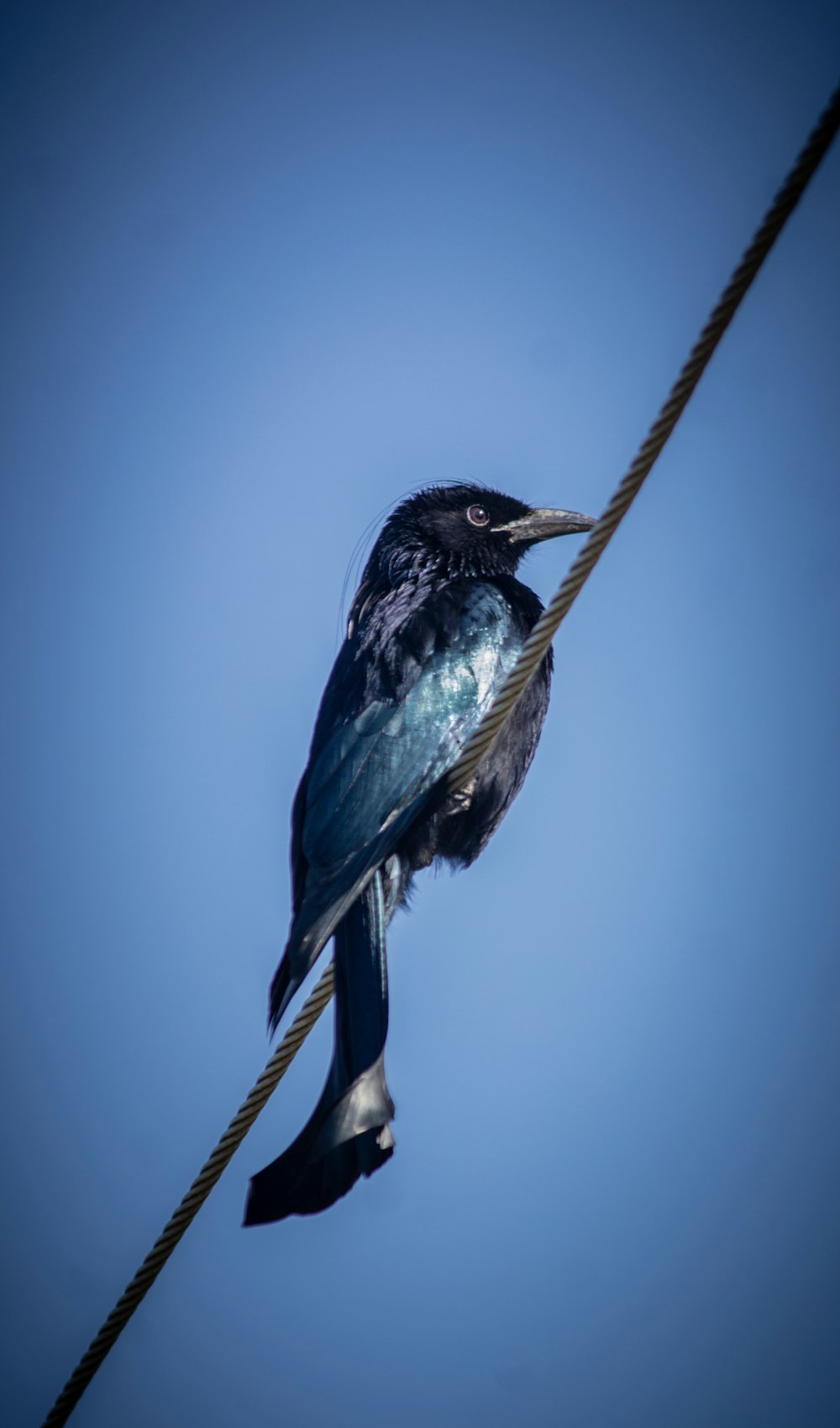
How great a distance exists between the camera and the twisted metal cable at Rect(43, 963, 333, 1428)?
2.48m

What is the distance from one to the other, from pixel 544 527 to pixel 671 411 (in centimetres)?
289

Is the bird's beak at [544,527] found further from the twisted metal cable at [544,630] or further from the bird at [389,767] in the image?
the twisted metal cable at [544,630]

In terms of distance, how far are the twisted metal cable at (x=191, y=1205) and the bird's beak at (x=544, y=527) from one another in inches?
124

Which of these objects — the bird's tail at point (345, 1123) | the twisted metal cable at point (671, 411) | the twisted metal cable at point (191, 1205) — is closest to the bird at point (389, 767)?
the bird's tail at point (345, 1123)

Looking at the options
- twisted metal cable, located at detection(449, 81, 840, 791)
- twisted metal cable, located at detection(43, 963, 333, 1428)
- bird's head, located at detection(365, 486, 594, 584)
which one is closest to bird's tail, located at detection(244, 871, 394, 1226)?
twisted metal cable, located at detection(43, 963, 333, 1428)

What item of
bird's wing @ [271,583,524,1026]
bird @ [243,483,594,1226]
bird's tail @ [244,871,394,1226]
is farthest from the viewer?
bird's wing @ [271,583,524,1026]

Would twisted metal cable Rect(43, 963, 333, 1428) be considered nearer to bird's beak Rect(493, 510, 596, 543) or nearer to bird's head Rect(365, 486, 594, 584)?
bird's head Rect(365, 486, 594, 584)

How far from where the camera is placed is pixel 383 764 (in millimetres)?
4117

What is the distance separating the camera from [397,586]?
493 centimetres

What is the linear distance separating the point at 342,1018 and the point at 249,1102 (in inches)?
41.8

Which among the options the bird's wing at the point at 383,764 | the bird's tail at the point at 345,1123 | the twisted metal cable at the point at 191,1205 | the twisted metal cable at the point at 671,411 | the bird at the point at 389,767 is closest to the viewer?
the twisted metal cable at the point at 671,411

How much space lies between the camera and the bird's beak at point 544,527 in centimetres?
515

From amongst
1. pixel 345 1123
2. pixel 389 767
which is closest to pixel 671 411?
pixel 389 767

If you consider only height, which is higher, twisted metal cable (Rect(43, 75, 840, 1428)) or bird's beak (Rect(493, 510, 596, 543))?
bird's beak (Rect(493, 510, 596, 543))
